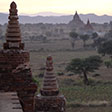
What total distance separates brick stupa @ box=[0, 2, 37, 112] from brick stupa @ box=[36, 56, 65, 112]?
2019 mm

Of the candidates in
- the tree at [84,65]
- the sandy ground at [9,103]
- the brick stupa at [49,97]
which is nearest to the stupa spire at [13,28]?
the sandy ground at [9,103]

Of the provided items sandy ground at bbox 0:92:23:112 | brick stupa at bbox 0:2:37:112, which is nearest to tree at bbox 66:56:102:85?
brick stupa at bbox 0:2:37:112

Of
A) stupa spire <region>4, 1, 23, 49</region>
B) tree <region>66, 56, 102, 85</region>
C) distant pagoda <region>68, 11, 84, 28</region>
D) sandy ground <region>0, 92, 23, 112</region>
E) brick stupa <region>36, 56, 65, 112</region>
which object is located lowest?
distant pagoda <region>68, 11, 84, 28</region>

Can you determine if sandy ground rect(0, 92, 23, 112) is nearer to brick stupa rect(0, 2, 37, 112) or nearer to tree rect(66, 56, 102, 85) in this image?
brick stupa rect(0, 2, 37, 112)

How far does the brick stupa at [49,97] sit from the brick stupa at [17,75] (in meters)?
2.02

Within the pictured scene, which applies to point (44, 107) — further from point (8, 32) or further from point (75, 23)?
point (75, 23)

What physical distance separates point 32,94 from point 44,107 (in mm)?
2300

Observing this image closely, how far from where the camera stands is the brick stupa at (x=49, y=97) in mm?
8987

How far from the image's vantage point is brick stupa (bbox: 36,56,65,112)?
8.99 m

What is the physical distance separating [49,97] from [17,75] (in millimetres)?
2496

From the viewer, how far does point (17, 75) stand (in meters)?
6.84

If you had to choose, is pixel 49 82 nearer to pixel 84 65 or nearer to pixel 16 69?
pixel 16 69

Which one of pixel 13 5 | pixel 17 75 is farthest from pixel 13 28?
pixel 17 75

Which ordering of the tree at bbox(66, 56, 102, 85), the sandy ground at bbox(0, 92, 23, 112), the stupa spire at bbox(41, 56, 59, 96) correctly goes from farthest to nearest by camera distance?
the tree at bbox(66, 56, 102, 85)
the stupa spire at bbox(41, 56, 59, 96)
the sandy ground at bbox(0, 92, 23, 112)
